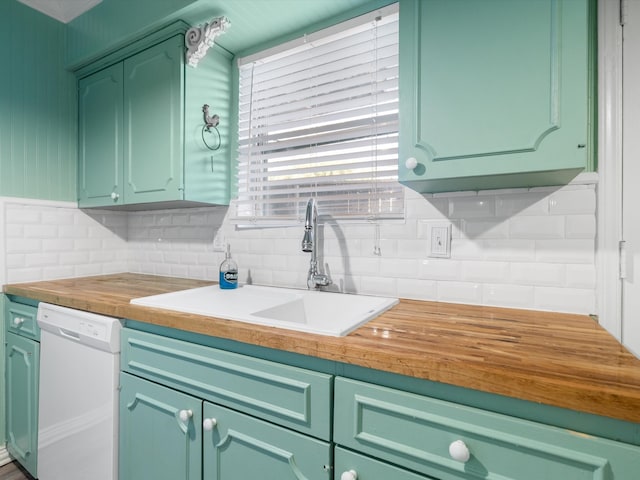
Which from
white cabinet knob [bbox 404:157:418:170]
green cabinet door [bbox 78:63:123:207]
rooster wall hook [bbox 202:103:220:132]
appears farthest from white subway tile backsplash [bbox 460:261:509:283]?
green cabinet door [bbox 78:63:123:207]

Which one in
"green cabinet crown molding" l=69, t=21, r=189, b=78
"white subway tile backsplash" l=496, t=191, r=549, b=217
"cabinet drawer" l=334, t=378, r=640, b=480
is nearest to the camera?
"cabinet drawer" l=334, t=378, r=640, b=480

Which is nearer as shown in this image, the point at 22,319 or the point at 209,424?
the point at 209,424

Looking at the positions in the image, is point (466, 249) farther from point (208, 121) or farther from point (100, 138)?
point (100, 138)

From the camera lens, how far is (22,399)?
5.68ft

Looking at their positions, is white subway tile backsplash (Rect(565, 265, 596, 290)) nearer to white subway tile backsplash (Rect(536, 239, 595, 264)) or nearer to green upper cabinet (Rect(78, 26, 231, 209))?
white subway tile backsplash (Rect(536, 239, 595, 264))

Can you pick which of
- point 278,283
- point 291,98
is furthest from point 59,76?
point 278,283

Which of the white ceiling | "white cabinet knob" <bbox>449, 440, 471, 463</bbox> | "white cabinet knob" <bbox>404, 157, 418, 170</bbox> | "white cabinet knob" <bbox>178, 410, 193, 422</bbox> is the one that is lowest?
"white cabinet knob" <bbox>178, 410, 193, 422</bbox>

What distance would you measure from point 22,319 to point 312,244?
5.10 ft

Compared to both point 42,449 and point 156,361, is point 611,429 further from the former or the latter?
point 42,449

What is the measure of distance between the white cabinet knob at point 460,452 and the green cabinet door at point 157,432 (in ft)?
2.57

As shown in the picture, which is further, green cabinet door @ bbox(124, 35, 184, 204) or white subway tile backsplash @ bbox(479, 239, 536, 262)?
green cabinet door @ bbox(124, 35, 184, 204)

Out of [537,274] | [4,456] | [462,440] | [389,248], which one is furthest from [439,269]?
[4,456]

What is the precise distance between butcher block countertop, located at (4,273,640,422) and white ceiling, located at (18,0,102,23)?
1.76 m

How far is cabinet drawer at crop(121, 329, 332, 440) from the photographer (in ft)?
2.87
